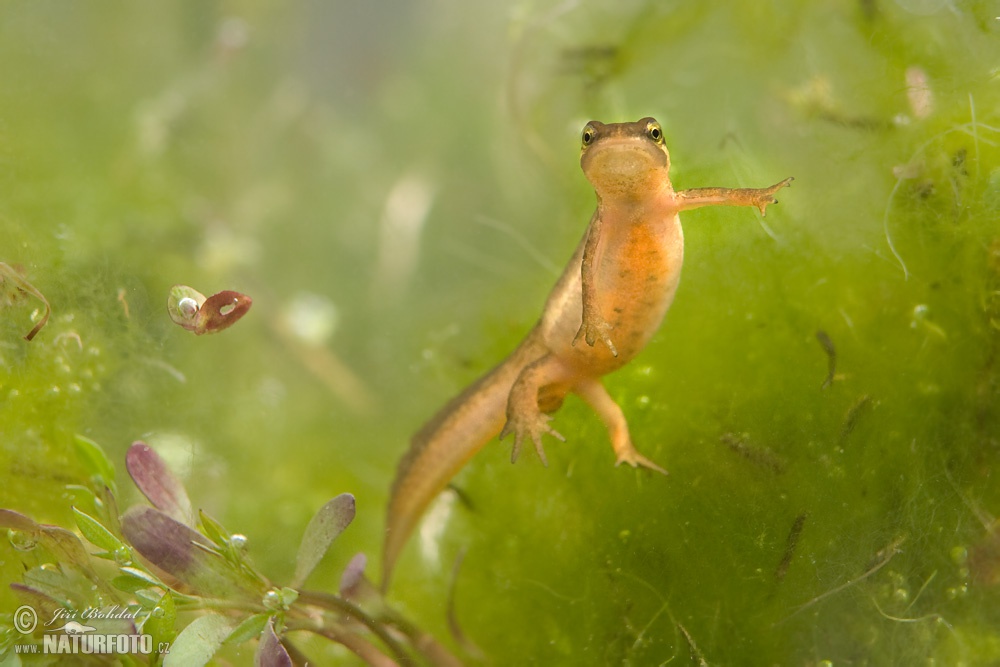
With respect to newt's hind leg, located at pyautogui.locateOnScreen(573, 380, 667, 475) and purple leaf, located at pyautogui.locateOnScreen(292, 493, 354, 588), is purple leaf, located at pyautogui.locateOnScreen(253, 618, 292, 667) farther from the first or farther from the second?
newt's hind leg, located at pyautogui.locateOnScreen(573, 380, 667, 475)

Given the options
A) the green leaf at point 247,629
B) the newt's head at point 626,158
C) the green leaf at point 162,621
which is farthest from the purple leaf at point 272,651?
the newt's head at point 626,158

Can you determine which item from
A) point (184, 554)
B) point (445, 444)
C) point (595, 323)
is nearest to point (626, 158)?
point (595, 323)

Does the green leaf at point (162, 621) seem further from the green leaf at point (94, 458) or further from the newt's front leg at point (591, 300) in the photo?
the newt's front leg at point (591, 300)

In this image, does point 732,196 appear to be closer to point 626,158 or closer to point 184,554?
point 626,158

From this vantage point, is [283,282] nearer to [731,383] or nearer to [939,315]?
[731,383]

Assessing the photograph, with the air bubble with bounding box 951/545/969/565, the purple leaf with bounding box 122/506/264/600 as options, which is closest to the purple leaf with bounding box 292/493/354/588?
the purple leaf with bounding box 122/506/264/600
